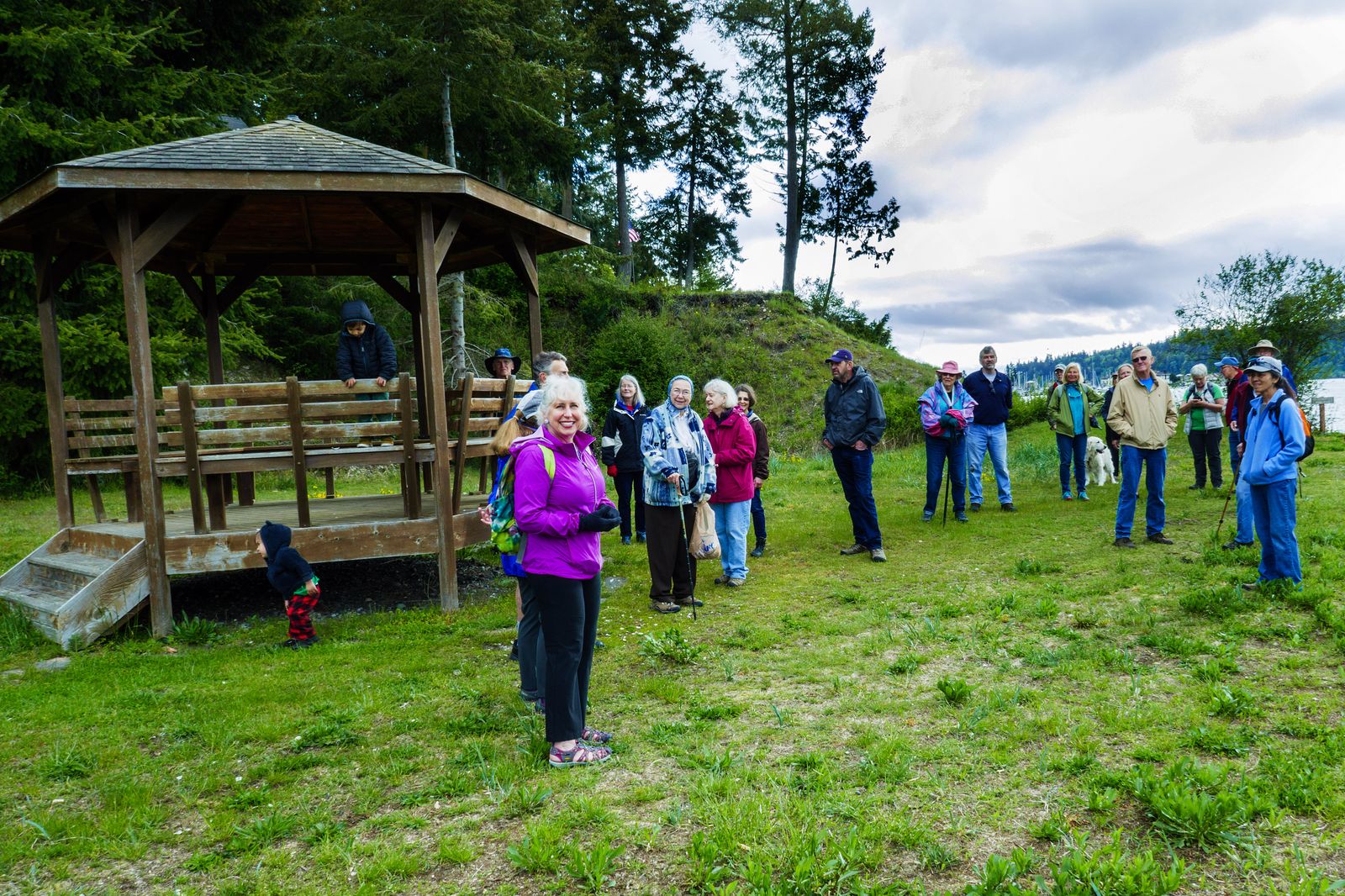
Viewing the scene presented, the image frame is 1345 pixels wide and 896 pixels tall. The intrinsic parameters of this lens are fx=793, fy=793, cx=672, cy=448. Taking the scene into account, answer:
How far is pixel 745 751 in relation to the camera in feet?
14.4

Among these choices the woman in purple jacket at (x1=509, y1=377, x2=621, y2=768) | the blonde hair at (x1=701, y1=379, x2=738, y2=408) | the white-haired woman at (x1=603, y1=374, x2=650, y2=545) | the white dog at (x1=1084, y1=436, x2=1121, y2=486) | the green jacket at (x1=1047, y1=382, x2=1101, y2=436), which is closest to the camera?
the woman in purple jacket at (x1=509, y1=377, x2=621, y2=768)

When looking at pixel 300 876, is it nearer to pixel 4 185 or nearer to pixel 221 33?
pixel 4 185

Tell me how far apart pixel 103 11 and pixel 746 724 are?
17811 millimetres

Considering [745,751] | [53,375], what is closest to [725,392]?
[745,751]

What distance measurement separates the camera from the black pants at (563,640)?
13.6ft

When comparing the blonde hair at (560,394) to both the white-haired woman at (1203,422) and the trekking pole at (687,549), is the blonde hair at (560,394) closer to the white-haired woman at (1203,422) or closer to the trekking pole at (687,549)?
the trekking pole at (687,549)

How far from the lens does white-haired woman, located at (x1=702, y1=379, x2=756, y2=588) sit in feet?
27.1

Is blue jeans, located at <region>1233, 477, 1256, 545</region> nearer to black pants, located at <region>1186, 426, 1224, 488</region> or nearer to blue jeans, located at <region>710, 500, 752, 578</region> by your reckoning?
black pants, located at <region>1186, 426, 1224, 488</region>

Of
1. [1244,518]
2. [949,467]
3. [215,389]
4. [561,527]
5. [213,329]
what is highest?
[213,329]

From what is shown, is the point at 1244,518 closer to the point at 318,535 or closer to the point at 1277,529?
the point at 1277,529

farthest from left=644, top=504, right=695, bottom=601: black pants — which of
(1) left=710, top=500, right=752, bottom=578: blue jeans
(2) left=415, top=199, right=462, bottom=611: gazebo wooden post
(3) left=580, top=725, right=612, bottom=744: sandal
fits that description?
(3) left=580, top=725, right=612, bottom=744: sandal

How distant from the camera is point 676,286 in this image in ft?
96.2

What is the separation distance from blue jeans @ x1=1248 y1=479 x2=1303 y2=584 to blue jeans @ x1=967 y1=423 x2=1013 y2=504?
15.5 ft

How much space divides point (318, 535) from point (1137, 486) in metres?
8.73
